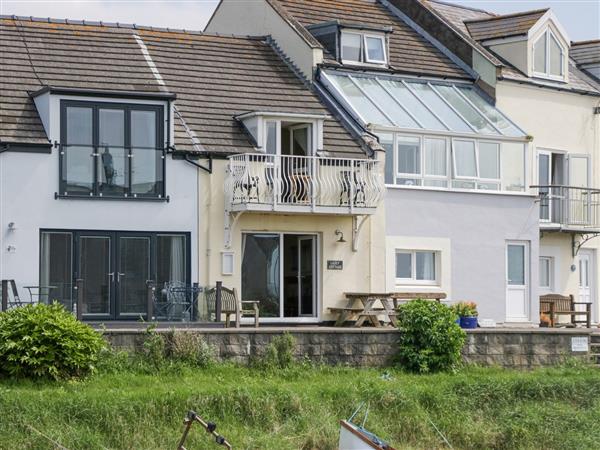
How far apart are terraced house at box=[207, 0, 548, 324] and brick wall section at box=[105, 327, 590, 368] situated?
4.06 meters

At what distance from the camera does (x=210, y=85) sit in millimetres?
38500

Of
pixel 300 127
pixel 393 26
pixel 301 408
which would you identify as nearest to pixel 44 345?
pixel 301 408

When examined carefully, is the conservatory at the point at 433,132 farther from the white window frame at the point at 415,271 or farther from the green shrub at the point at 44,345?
the green shrub at the point at 44,345

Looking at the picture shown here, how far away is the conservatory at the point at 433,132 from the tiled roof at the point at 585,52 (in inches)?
269

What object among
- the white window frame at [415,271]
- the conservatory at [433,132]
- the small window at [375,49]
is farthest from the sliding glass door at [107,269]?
the small window at [375,49]

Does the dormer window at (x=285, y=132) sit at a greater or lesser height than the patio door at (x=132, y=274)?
greater

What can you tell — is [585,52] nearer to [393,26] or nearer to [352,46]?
[393,26]

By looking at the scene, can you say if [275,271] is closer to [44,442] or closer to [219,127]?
[219,127]

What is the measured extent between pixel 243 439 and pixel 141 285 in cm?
762

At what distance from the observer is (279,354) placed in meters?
31.8

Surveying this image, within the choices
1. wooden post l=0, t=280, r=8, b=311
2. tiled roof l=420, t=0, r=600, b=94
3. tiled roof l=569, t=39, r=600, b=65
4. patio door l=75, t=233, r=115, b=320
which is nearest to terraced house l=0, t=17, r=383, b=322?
patio door l=75, t=233, r=115, b=320

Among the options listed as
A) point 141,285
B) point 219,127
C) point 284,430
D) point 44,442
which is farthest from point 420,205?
point 44,442

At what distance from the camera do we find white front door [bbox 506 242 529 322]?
40.3 m

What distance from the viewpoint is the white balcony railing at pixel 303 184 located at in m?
35.2
